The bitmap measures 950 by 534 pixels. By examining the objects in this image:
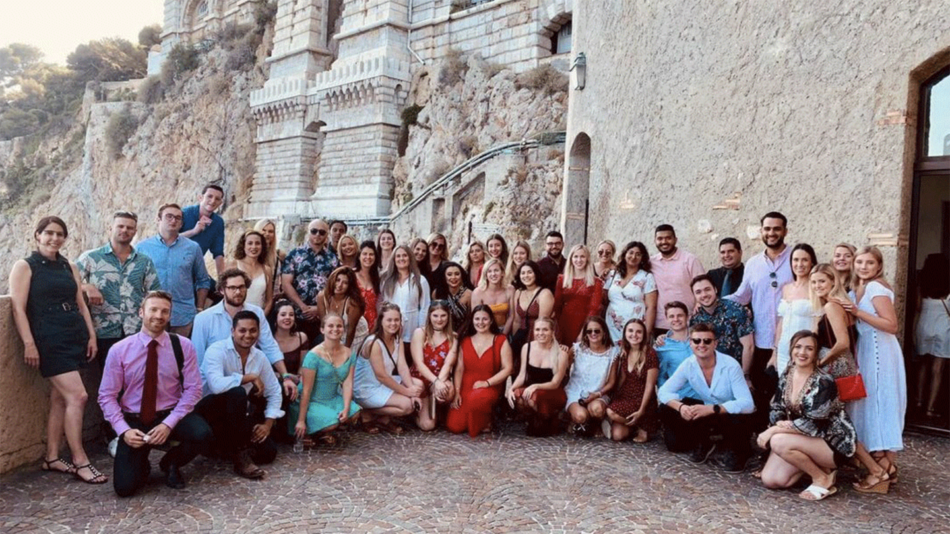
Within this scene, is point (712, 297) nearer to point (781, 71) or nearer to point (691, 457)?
point (691, 457)

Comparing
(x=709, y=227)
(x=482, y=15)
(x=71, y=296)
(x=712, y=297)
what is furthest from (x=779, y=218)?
(x=482, y=15)

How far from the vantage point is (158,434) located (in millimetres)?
4199

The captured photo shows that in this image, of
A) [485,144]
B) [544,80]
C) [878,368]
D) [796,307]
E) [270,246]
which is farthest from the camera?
[485,144]

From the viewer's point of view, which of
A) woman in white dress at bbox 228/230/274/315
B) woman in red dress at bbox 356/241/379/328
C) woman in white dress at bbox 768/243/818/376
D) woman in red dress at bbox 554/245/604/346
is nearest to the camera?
woman in white dress at bbox 768/243/818/376

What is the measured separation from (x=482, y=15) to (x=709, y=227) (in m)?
19.5

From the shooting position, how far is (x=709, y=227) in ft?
23.1

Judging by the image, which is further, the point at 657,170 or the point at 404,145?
the point at 404,145

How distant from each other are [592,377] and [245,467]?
9.46 ft

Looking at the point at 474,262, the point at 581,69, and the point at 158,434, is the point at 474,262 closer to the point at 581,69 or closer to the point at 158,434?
the point at 158,434

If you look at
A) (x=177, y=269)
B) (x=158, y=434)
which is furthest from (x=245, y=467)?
(x=177, y=269)

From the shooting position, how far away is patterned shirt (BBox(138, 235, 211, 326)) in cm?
557

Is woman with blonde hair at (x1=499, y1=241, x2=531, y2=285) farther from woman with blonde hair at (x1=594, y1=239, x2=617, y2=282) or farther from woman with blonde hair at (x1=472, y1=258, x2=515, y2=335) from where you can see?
woman with blonde hair at (x1=594, y1=239, x2=617, y2=282)

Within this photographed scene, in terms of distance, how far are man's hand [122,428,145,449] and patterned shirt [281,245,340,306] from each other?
8.62 ft

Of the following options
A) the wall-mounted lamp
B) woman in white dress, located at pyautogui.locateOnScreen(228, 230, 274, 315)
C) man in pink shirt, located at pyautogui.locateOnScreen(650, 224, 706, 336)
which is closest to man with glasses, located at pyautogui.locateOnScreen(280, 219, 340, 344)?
woman in white dress, located at pyautogui.locateOnScreen(228, 230, 274, 315)
